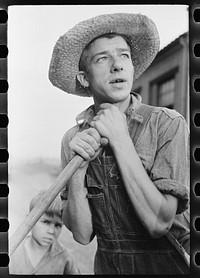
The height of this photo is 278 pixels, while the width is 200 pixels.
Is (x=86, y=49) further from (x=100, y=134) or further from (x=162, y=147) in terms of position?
(x=162, y=147)

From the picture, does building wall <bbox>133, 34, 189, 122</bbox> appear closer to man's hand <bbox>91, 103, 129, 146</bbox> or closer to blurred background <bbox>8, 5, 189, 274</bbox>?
blurred background <bbox>8, 5, 189, 274</bbox>

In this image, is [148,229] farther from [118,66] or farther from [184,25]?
[184,25]

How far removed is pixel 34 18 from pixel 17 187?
80 cm

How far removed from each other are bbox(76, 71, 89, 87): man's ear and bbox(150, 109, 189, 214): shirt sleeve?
1.37 ft

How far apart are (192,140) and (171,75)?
0.33m

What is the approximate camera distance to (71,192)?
2336mm

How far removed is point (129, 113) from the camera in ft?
7.79

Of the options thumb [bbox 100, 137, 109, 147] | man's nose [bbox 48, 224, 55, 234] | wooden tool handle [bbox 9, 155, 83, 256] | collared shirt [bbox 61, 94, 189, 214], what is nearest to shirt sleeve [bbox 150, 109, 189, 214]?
collared shirt [bbox 61, 94, 189, 214]

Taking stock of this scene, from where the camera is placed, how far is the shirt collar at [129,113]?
2365 millimetres

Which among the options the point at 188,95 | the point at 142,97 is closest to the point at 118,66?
the point at 142,97

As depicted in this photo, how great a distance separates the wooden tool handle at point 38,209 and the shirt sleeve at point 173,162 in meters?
0.41

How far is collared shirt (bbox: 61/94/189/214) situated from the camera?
227 cm

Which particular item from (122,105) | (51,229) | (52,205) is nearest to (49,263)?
(51,229)

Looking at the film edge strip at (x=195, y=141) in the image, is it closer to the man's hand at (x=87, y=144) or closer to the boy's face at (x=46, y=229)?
the man's hand at (x=87, y=144)
